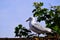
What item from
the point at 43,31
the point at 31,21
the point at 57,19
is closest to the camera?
the point at 43,31

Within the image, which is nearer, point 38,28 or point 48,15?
point 38,28

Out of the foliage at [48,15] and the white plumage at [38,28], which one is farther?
the foliage at [48,15]

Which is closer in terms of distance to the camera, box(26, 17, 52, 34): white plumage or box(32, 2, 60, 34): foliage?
box(26, 17, 52, 34): white plumage

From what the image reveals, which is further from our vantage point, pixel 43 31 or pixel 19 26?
pixel 19 26

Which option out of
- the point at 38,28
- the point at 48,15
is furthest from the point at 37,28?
the point at 48,15

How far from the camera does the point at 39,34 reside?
527cm

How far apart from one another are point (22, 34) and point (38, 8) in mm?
1374

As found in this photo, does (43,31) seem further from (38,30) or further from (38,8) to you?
(38,8)

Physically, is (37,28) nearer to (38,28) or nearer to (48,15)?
(38,28)

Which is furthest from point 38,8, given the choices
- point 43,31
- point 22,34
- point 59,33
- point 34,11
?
point 43,31

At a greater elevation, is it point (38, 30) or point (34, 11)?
point (34, 11)

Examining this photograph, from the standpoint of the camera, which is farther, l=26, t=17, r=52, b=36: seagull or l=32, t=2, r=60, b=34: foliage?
l=32, t=2, r=60, b=34: foliage

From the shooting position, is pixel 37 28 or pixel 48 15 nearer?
pixel 37 28

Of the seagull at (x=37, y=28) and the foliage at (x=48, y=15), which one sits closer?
the seagull at (x=37, y=28)
